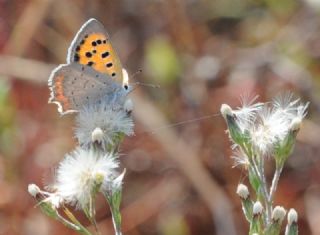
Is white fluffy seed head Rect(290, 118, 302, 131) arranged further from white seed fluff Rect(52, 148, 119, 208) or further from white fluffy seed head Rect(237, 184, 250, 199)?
white seed fluff Rect(52, 148, 119, 208)

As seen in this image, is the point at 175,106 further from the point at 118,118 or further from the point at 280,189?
the point at 118,118

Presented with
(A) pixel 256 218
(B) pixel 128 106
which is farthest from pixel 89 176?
Answer: (A) pixel 256 218

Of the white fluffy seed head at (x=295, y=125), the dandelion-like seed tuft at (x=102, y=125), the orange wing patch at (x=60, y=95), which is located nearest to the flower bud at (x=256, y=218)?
the white fluffy seed head at (x=295, y=125)

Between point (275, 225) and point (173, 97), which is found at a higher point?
point (173, 97)

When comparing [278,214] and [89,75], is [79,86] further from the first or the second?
[278,214]

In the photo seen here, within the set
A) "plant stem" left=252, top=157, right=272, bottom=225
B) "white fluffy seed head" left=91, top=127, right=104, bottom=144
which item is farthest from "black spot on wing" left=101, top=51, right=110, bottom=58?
"plant stem" left=252, top=157, right=272, bottom=225

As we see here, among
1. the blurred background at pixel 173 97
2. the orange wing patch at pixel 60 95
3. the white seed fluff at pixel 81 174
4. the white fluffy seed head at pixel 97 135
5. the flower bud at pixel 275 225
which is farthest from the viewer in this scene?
the blurred background at pixel 173 97

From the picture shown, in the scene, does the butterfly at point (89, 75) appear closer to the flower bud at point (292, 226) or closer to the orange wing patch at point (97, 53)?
the orange wing patch at point (97, 53)
